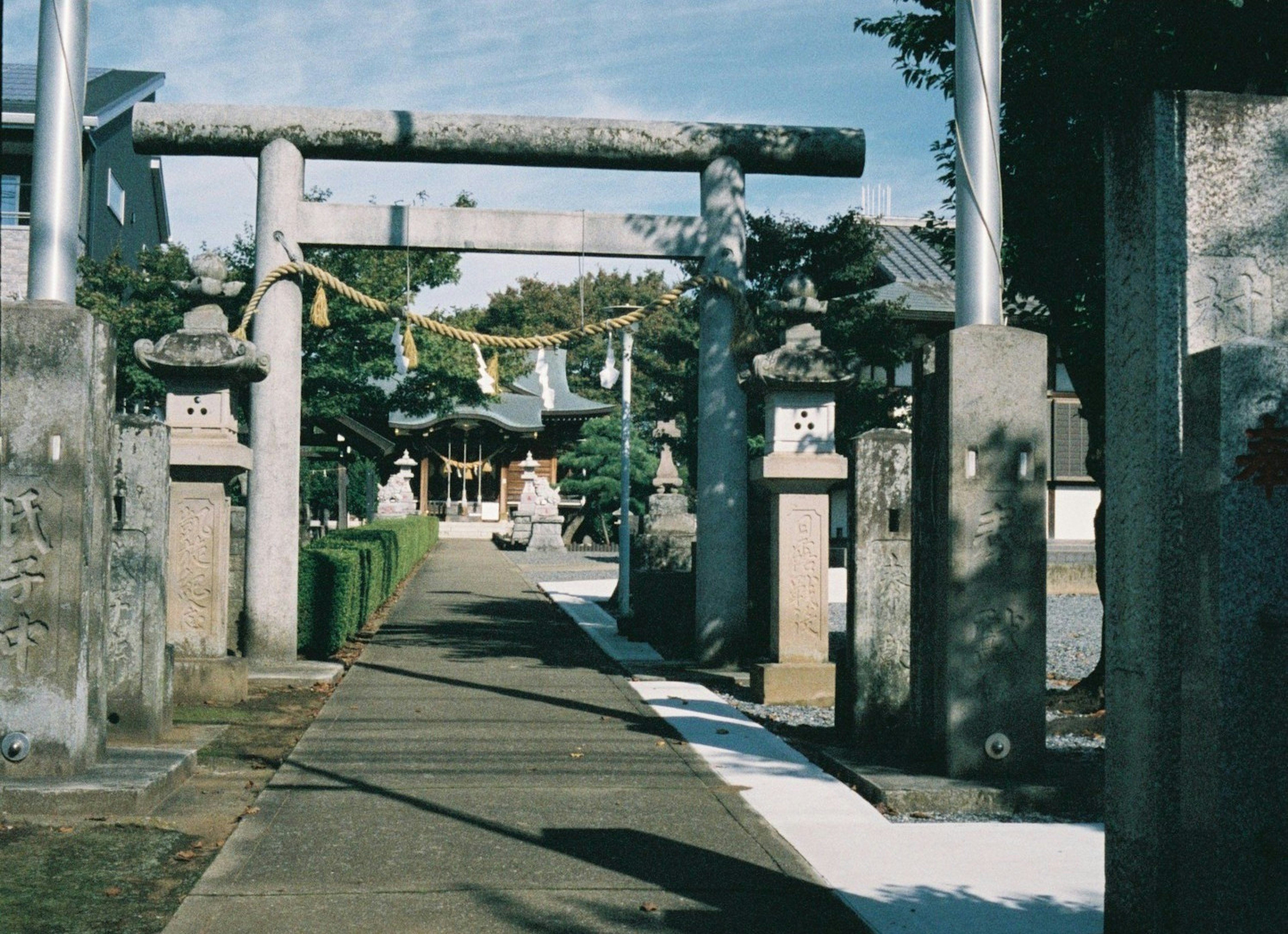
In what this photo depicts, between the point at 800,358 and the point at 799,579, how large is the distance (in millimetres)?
1942

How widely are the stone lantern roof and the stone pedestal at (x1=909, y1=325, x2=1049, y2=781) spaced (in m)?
4.37

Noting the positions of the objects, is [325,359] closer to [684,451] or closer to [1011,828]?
[684,451]

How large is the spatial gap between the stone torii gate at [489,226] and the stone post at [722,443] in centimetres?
1

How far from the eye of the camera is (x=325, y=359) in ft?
89.7

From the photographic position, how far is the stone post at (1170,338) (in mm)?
3990

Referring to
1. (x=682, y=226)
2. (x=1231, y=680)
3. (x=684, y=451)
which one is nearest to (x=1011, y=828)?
(x=1231, y=680)

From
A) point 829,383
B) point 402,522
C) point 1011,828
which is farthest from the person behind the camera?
point 402,522

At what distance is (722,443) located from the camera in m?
13.1

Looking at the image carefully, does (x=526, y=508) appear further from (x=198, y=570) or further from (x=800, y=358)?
(x=198, y=570)

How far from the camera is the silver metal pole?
7.24 metres

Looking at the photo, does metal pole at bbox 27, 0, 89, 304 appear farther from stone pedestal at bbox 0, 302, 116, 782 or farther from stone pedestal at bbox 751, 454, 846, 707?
stone pedestal at bbox 751, 454, 846, 707

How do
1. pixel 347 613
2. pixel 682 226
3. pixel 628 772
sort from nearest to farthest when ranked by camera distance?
1. pixel 628 772
2. pixel 682 226
3. pixel 347 613

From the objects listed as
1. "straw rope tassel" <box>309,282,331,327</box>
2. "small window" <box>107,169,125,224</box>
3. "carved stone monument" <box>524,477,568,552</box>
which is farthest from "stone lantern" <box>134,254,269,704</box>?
"carved stone monument" <box>524,477,568,552</box>

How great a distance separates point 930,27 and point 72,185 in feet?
23.3
